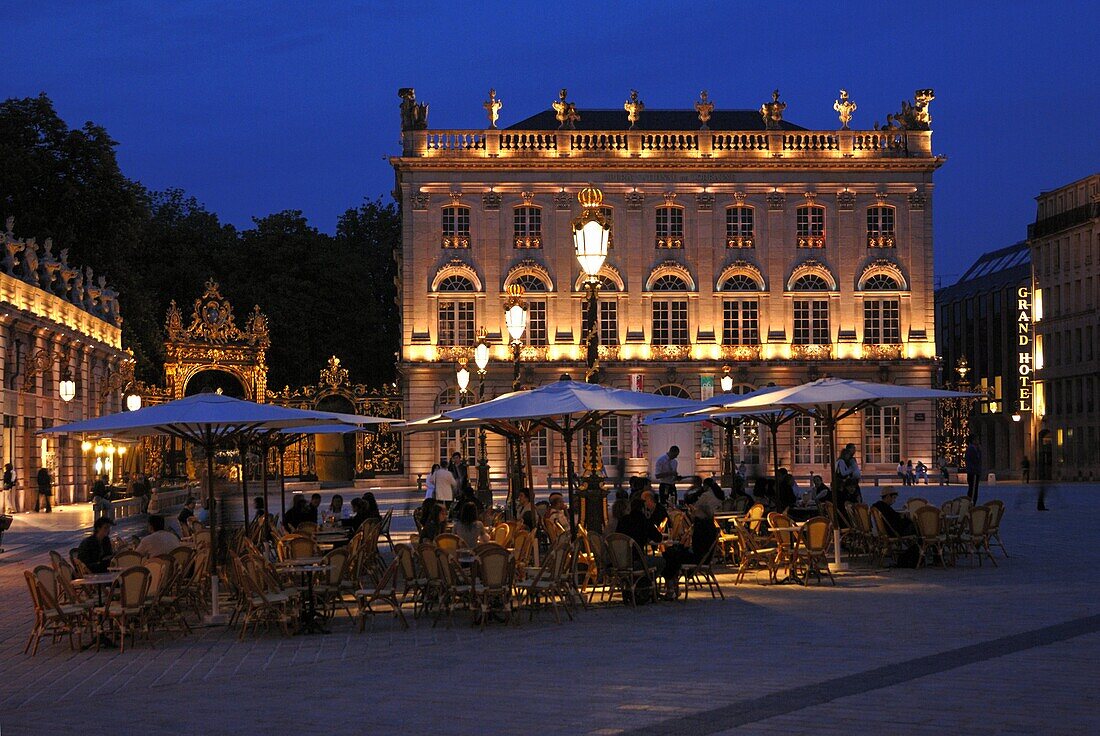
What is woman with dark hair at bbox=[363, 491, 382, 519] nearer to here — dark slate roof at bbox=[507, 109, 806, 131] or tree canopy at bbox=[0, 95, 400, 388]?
tree canopy at bbox=[0, 95, 400, 388]

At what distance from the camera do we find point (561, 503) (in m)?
21.5

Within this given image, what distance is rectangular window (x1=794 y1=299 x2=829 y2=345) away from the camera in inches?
2398

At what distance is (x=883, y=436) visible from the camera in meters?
61.1

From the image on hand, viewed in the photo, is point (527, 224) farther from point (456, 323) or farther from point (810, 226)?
point (810, 226)

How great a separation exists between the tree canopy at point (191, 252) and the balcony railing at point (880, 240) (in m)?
22.2

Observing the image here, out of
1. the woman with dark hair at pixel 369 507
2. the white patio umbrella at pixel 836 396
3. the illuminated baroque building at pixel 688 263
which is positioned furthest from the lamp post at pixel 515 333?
the illuminated baroque building at pixel 688 263

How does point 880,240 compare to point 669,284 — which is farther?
point 880,240

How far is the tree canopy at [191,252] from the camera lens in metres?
55.3

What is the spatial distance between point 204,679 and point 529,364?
47664mm

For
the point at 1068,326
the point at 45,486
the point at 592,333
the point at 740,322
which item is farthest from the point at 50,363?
the point at 1068,326

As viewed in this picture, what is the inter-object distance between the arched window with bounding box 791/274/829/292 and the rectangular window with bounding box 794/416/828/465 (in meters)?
4.87

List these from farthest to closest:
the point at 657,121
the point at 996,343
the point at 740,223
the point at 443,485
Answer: the point at 996,343 → the point at 657,121 → the point at 740,223 → the point at 443,485

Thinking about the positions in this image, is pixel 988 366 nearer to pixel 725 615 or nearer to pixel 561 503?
pixel 561 503

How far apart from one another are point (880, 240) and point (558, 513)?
42818mm
